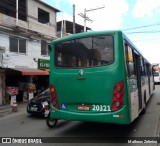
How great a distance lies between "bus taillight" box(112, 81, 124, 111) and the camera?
592 cm

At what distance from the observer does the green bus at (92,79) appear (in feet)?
19.5

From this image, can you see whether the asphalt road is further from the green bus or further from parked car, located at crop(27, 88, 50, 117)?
parked car, located at crop(27, 88, 50, 117)

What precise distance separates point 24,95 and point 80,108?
12307 millimetres

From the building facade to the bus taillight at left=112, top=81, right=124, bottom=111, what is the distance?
11.2 metres

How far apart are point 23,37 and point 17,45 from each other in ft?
3.04

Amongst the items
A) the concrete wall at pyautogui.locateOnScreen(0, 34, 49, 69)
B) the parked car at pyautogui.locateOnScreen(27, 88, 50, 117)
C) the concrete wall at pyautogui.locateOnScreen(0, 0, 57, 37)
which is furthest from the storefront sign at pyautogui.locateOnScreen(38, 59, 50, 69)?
the parked car at pyautogui.locateOnScreen(27, 88, 50, 117)

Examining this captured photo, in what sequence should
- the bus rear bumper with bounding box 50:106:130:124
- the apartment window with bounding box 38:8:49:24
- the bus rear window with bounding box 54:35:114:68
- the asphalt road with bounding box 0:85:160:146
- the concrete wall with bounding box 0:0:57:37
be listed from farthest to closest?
the apartment window with bounding box 38:8:49:24
the concrete wall with bounding box 0:0:57:37
the asphalt road with bounding box 0:85:160:146
the bus rear window with bounding box 54:35:114:68
the bus rear bumper with bounding box 50:106:130:124

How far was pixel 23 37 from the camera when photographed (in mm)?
18344

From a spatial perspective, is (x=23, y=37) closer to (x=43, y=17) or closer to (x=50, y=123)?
(x=43, y=17)

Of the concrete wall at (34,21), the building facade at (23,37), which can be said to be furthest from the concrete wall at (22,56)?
the concrete wall at (34,21)

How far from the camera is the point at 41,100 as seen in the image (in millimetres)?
10422

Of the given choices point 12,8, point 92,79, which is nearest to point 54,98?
point 92,79

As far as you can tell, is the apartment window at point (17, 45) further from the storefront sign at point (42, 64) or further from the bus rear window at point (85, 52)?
the bus rear window at point (85, 52)

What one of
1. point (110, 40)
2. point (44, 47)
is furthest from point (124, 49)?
point (44, 47)
